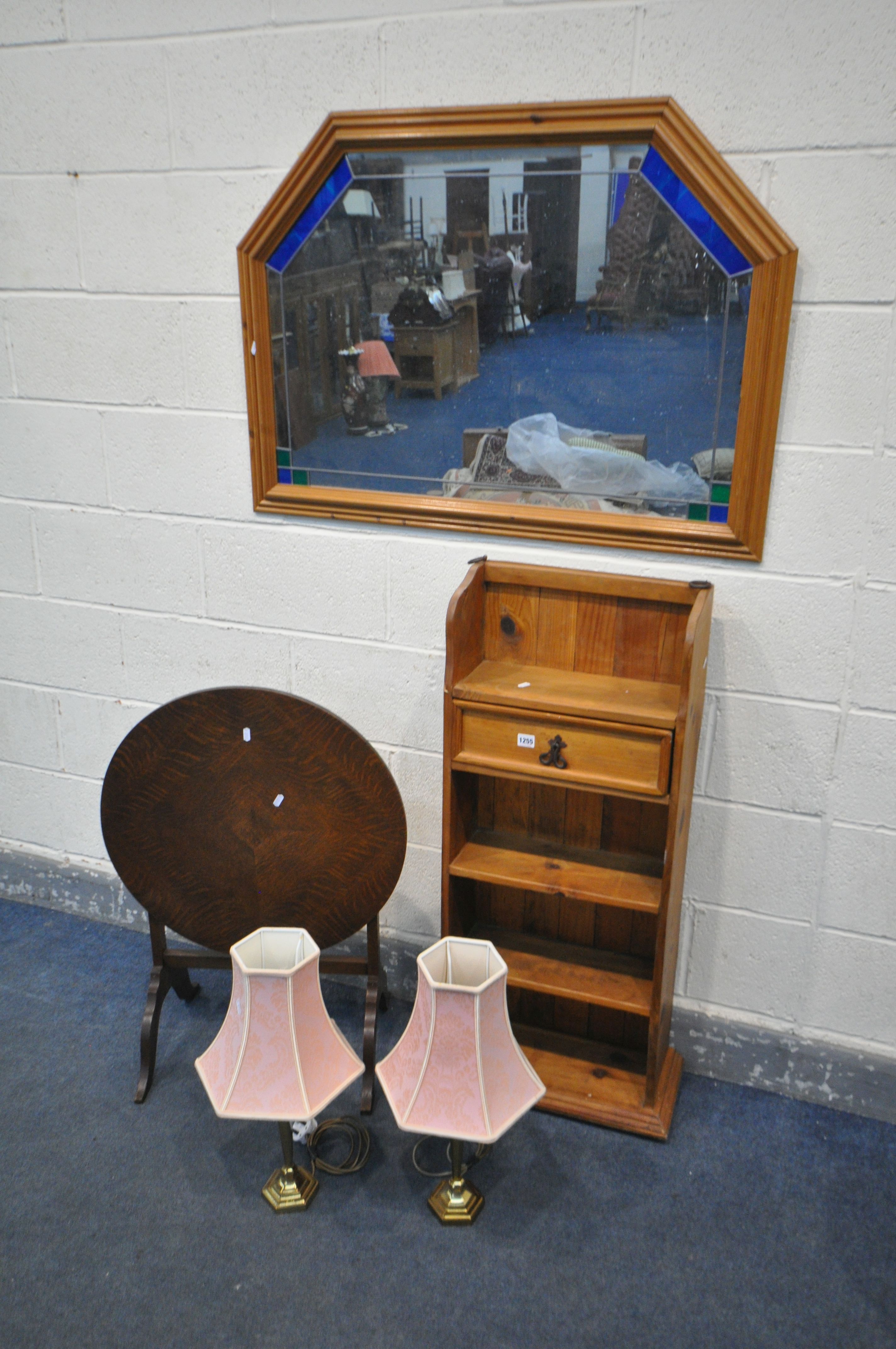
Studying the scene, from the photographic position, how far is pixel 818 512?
1.84 m

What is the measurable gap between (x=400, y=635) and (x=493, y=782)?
37cm

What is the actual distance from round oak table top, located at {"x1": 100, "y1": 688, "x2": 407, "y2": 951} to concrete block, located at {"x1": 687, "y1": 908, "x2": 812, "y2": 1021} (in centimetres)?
67

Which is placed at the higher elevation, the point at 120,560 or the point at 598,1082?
the point at 120,560

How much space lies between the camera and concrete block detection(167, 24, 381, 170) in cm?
191

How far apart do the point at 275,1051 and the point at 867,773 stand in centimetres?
117

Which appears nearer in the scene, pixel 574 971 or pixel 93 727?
pixel 574 971

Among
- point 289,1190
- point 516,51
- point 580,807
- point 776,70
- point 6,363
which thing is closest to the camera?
point 776,70

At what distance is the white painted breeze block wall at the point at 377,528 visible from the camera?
1.71 m

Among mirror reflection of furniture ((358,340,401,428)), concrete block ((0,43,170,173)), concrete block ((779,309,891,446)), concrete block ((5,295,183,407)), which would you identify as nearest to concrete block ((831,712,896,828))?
concrete block ((779,309,891,446))

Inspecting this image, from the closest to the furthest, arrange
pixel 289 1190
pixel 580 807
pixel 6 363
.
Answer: pixel 289 1190 → pixel 580 807 → pixel 6 363

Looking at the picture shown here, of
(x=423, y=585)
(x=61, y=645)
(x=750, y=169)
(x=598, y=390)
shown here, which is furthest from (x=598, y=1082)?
(x=750, y=169)

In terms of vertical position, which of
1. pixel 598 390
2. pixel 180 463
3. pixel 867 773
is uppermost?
pixel 598 390

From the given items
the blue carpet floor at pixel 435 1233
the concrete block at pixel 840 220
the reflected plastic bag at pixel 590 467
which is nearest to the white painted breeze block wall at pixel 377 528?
the concrete block at pixel 840 220

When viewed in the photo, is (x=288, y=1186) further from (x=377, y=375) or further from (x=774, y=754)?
(x=377, y=375)
